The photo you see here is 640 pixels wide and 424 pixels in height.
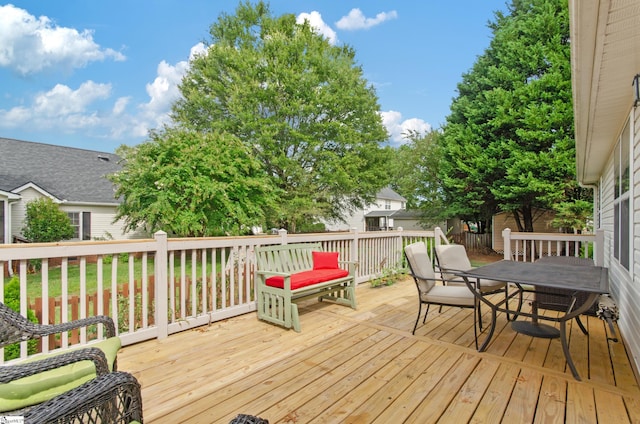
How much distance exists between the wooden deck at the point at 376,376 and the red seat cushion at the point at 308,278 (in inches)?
20.2

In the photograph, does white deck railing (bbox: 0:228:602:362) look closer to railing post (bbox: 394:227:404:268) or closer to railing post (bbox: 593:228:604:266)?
railing post (bbox: 593:228:604:266)

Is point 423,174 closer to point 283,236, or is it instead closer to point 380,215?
point 380,215

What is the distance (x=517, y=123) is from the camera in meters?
11.8

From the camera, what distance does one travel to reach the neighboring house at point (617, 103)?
170cm

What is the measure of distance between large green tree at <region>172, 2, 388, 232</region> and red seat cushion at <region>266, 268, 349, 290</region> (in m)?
7.85

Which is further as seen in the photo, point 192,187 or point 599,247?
point 192,187

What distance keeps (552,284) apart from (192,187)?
6070mm

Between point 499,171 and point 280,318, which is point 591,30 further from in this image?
point 499,171

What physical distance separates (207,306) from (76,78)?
749 inches

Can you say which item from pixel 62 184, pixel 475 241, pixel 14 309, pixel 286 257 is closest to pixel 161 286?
pixel 14 309

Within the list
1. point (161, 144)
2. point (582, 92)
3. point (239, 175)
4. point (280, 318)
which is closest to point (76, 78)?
point (161, 144)

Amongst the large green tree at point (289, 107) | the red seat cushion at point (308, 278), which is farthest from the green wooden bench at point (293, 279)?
the large green tree at point (289, 107)

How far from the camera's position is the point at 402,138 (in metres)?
18.6

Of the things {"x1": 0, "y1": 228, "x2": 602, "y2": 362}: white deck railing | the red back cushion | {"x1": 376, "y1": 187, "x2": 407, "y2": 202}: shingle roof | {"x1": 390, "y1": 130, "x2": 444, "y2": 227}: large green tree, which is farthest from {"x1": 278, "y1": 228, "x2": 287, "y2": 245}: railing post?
{"x1": 376, "y1": 187, "x2": 407, "y2": 202}: shingle roof
